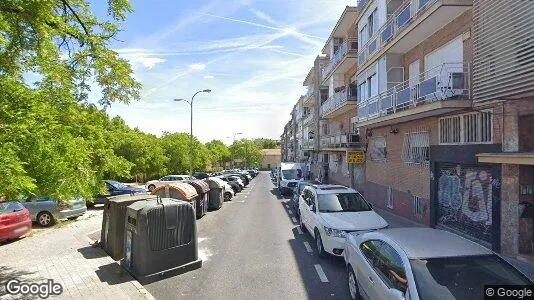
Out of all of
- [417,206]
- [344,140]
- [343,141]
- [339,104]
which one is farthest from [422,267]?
[339,104]

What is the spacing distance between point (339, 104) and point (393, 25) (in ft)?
35.5

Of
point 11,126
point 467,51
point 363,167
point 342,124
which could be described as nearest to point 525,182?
point 467,51

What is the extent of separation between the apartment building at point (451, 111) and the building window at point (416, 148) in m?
0.04

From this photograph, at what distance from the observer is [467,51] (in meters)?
11.8

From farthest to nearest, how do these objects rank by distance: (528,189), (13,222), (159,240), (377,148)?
(377,148) → (13,222) → (528,189) → (159,240)

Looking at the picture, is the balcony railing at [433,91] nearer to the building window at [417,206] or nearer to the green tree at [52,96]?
the building window at [417,206]

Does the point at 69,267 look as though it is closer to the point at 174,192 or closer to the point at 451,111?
the point at 174,192

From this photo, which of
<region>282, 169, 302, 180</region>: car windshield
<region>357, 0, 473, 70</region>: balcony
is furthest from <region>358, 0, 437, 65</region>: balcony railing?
<region>282, 169, 302, 180</region>: car windshield

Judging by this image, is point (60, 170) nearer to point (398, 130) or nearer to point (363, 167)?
point (398, 130)

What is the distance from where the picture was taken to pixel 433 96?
12.1m

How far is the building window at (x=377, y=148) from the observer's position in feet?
63.8

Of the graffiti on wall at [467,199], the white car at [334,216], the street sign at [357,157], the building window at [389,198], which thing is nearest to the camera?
the white car at [334,216]

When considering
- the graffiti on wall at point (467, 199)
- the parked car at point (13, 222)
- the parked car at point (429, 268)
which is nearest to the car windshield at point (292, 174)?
the graffiti on wall at point (467, 199)

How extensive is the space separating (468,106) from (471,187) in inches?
98.2
